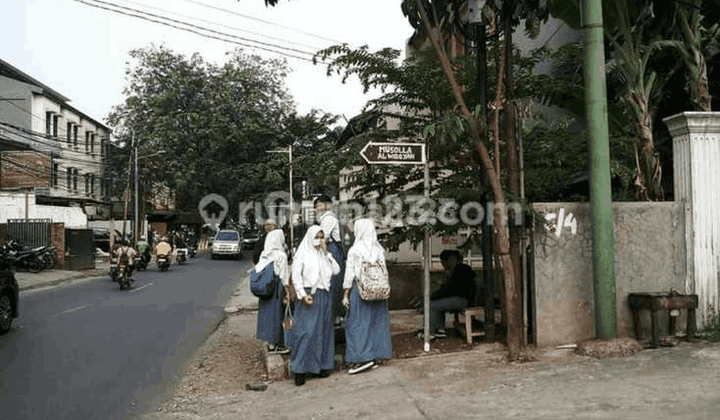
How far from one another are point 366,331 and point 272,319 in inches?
63.9

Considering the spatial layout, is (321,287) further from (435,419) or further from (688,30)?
(688,30)

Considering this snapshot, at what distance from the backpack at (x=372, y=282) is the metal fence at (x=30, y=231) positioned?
23788mm

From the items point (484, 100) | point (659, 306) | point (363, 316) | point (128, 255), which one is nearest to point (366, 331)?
point (363, 316)

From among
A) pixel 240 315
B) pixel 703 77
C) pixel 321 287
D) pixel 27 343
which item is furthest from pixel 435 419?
pixel 240 315

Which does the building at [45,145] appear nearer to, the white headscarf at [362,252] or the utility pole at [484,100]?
the white headscarf at [362,252]

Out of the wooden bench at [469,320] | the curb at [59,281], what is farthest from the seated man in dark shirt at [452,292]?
the curb at [59,281]

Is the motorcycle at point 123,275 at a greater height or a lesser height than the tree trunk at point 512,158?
lesser

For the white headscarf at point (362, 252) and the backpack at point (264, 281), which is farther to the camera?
the backpack at point (264, 281)

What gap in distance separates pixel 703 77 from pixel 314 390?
19.5ft

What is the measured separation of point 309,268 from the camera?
22.2 feet

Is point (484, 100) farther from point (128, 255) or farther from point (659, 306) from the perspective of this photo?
point (128, 255)

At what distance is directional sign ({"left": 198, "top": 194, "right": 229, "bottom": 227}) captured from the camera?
44.5 metres

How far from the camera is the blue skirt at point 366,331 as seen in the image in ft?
22.2

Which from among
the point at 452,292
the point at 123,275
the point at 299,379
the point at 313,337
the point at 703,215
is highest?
the point at 703,215
